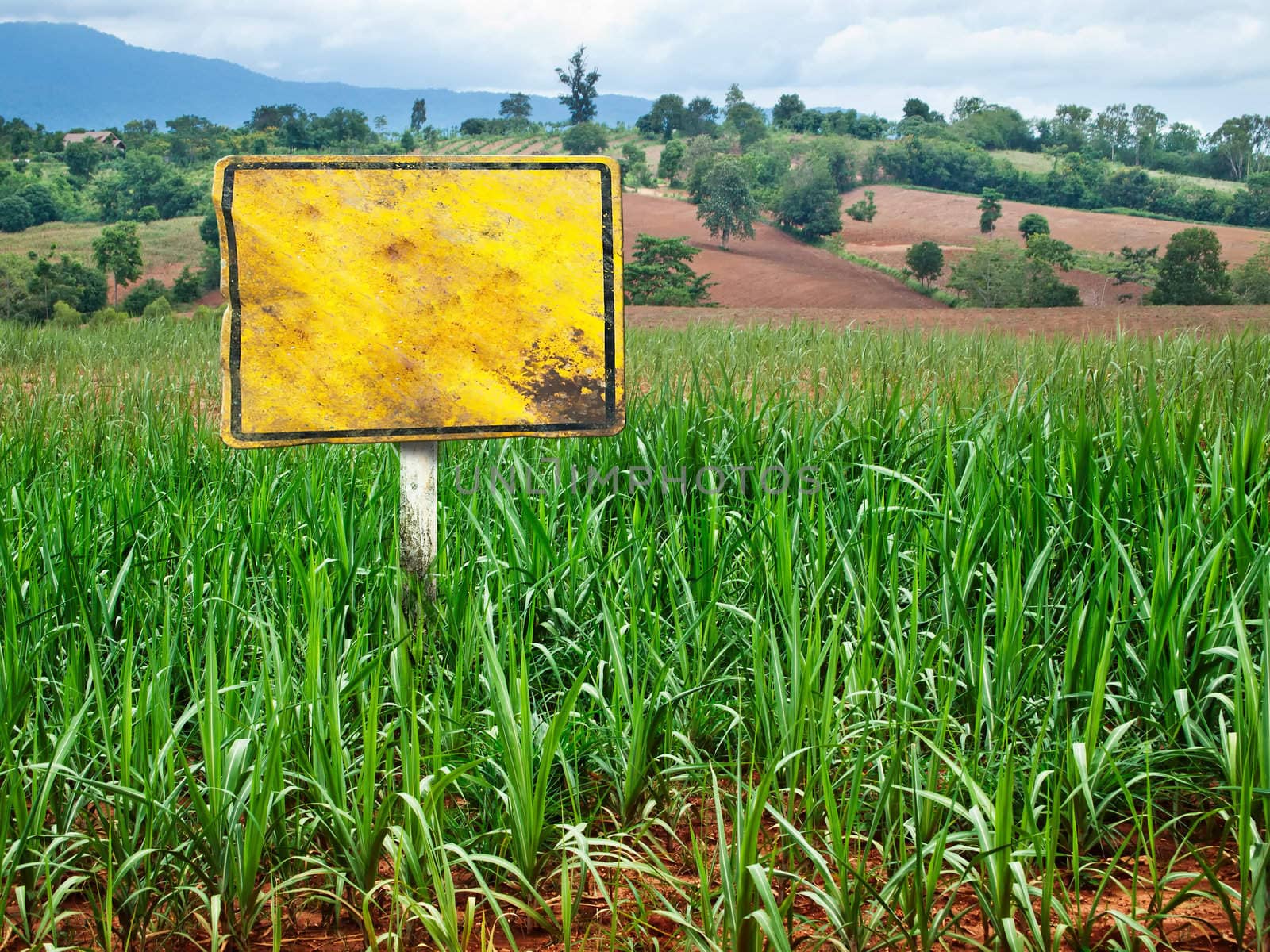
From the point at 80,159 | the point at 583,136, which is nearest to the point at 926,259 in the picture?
the point at 583,136

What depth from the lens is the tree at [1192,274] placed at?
17.4 m

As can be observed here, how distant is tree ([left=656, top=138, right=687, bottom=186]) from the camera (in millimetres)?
33312

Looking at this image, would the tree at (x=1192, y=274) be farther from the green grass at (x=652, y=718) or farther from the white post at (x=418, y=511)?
the white post at (x=418, y=511)

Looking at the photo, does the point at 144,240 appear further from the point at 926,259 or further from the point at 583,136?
the point at 926,259

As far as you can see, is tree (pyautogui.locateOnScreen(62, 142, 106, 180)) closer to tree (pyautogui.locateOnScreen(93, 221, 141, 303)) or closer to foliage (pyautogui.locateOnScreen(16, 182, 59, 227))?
foliage (pyautogui.locateOnScreen(16, 182, 59, 227))

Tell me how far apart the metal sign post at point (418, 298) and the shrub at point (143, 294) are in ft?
83.8

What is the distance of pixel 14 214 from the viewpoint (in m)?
33.4

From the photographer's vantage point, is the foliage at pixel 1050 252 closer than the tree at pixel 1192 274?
No

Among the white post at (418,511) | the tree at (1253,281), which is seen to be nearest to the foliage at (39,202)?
the tree at (1253,281)

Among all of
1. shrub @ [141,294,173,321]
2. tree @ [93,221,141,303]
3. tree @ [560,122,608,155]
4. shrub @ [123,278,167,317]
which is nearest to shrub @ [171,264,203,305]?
shrub @ [123,278,167,317]

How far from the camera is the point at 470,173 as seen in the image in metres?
2.15

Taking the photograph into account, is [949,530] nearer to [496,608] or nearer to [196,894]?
[496,608]

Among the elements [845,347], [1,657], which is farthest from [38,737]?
[845,347]

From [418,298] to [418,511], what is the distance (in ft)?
1.53
